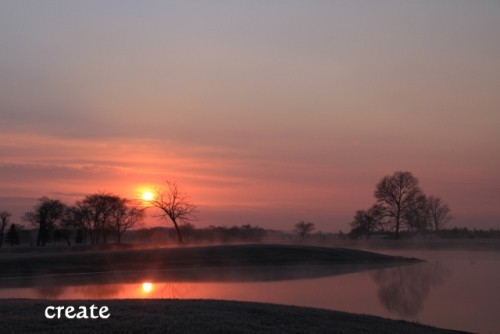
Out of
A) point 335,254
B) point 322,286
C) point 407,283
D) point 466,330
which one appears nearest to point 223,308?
point 466,330

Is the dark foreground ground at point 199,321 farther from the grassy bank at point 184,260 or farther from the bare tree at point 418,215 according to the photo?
the bare tree at point 418,215

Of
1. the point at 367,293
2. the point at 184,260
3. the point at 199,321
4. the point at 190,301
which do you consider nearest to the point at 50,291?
the point at 190,301

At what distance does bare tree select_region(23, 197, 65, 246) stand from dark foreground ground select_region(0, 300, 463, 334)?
264ft

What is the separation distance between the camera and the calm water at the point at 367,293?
1970 cm

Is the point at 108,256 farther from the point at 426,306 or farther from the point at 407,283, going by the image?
the point at 426,306

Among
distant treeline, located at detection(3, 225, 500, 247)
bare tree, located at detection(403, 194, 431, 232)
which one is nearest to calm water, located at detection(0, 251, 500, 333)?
distant treeline, located at detection(3, 225, 500, 247)

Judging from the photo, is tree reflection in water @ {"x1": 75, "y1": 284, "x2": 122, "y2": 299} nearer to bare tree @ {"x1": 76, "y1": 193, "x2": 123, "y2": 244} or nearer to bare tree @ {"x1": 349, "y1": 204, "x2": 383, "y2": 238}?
bare tree @ {"x1": 76, "y1": 193, "x2": 123, "y2": 244}

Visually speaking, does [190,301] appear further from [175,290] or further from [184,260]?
[184,260]

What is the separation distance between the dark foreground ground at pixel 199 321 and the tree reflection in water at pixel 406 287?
572 centimetres

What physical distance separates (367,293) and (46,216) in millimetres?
76918

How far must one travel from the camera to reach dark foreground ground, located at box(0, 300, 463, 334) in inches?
459

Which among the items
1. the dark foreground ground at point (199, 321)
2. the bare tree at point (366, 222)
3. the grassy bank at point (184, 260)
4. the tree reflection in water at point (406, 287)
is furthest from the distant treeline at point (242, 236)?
the dark foreground ground at point (199, 321)

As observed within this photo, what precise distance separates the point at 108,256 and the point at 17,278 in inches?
375

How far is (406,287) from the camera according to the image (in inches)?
1127
